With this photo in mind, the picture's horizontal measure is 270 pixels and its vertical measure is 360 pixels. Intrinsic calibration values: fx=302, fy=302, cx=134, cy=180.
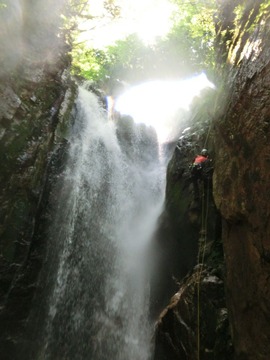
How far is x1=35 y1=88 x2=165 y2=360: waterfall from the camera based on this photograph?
8414 millimetres

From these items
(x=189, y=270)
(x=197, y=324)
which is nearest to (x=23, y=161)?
(x=189, y=270)

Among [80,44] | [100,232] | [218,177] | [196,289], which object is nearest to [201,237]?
[196,289]

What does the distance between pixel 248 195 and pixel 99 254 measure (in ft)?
21.7

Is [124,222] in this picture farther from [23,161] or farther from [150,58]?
[150,58]

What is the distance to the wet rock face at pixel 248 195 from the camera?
4.17 m

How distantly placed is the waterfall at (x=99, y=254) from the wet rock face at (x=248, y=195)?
437 cm

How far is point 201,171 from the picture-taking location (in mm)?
8328

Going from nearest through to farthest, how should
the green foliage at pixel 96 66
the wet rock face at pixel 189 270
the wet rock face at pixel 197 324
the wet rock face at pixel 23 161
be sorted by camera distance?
1. the wet rock face at pixel 197 324
2. the wet rock face at pixel 189 270
3. the wet rock face at pixel 23 161
4. the green foliage at pixel 96 66

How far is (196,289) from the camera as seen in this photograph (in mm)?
6254

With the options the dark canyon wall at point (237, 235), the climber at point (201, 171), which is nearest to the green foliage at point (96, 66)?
the climber at point (201, 171)

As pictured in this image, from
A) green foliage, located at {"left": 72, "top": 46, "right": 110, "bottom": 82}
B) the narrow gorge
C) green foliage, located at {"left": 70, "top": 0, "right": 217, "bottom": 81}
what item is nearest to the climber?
the narrow gorge

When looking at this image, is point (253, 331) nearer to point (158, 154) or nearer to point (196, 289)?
point (196, 289)

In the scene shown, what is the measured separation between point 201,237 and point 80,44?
1069 cm

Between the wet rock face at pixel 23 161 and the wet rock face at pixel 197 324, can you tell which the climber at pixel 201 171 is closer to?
the wet rock face at pixel 197 324
